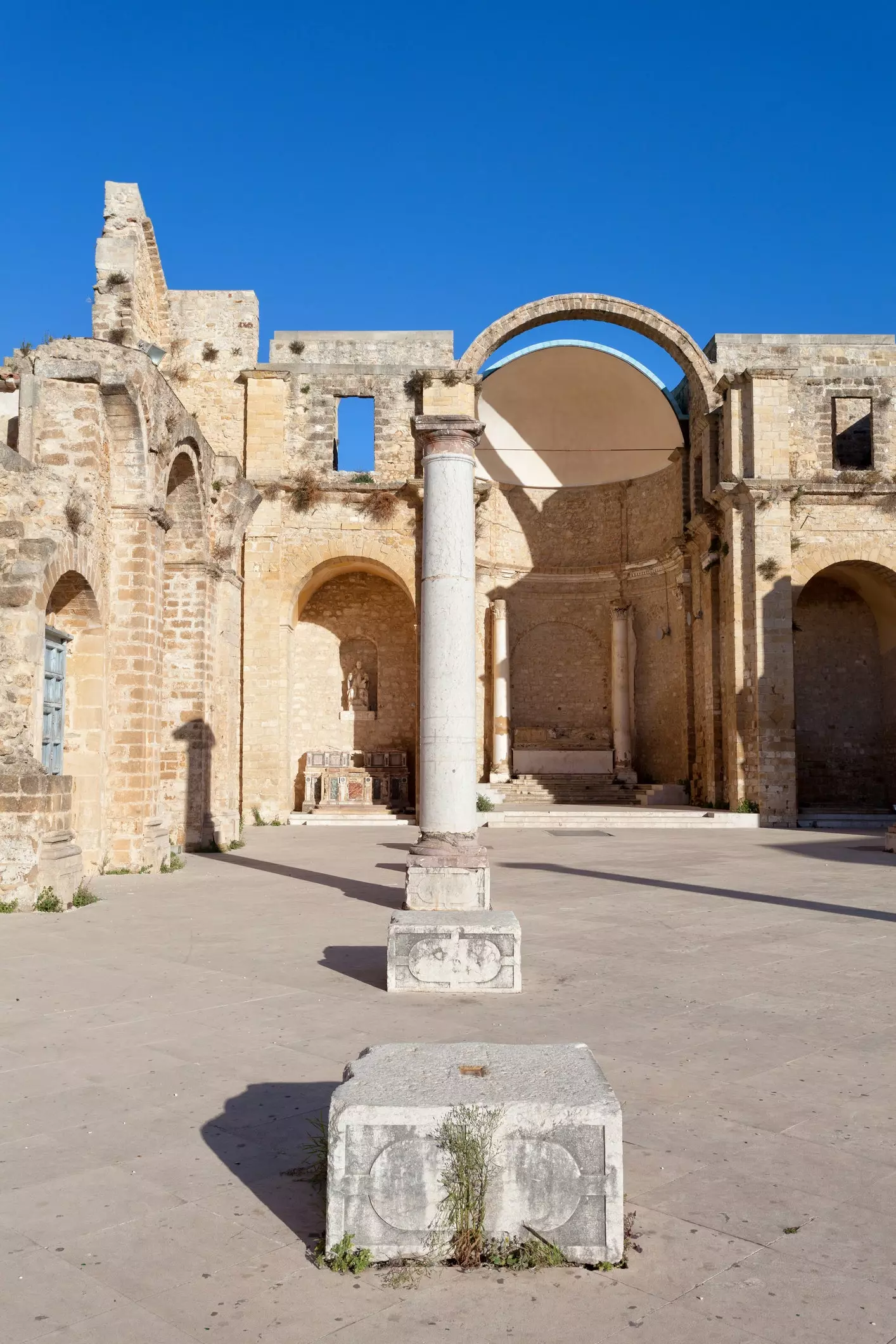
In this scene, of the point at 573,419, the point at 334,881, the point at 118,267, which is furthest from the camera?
the point at 573,419

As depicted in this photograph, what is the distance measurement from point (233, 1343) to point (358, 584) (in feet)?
66.9

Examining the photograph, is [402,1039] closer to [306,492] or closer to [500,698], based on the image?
[306,492]

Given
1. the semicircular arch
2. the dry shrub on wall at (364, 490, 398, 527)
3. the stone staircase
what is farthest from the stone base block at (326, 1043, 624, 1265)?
the stone staircase

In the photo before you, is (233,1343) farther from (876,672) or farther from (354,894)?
(876,672)

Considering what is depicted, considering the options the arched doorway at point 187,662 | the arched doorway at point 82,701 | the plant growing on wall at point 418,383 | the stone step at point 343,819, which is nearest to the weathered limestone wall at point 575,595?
the plant growing on wall at point 418,383

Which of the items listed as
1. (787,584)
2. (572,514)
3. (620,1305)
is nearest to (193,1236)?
(620,1305)

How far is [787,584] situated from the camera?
19000mm

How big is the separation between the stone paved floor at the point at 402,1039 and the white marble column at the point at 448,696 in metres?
0.72

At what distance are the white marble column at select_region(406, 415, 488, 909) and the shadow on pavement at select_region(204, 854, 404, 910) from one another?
Result: 4.36 feet

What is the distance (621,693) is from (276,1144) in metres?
20.9

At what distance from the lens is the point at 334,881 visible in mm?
10883

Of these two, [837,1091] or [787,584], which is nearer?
[837,1091]

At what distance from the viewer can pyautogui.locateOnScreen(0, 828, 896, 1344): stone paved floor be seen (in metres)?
2.52

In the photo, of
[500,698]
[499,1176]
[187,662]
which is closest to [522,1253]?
[499,1176]
